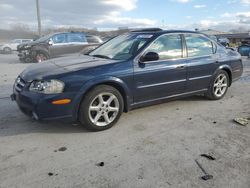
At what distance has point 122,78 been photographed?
423 cm

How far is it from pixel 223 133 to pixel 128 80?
1.69m

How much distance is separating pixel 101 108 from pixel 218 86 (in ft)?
10.1

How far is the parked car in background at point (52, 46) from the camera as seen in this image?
46.4 ft

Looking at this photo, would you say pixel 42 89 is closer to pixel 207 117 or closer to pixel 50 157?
pixel 50 157

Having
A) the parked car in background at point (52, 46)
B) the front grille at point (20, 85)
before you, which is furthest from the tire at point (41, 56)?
the front grille at point (20, 85)

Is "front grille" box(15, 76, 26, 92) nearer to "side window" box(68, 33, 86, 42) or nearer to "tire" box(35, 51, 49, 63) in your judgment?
"tire" box(35, 51, 49, 63)

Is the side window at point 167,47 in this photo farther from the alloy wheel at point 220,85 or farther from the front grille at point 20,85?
the front grille at point 20,85

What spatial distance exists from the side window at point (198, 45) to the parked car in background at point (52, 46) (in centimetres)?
1013

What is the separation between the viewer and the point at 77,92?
151 inches

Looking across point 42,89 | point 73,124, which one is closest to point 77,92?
point 42,89

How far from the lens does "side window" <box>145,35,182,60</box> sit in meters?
4.72

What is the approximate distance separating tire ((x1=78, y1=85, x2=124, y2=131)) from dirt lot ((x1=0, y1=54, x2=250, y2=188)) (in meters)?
0.15

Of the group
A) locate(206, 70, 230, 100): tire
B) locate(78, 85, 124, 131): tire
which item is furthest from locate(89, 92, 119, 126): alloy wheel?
locate(206, 70, 230, 100): tire

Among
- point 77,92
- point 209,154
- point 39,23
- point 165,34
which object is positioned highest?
point 39,23
